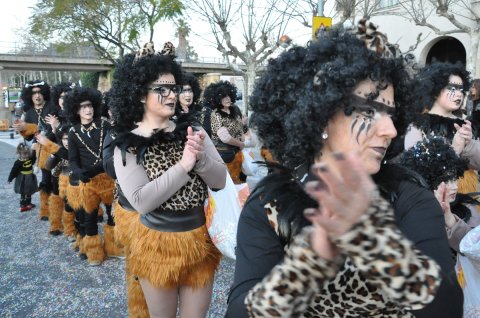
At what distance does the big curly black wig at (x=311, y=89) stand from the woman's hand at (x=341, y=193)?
452 mm

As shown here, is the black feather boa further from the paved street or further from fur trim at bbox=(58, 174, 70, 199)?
fur trim at bbox=(58, 174, 70, 199)

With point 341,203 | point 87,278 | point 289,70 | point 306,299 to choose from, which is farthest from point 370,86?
point 87,278

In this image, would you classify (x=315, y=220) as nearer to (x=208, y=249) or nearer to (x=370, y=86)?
(x=370, y=86)

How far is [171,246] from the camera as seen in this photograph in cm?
237

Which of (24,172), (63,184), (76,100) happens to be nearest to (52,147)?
(63,184)

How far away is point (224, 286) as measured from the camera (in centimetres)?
396

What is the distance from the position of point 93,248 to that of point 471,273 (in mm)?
3833

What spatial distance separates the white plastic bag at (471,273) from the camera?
193 cm

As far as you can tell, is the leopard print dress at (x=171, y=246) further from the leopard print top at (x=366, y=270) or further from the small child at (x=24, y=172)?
the small child at (x=24, y=172)

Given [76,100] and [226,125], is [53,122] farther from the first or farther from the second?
[226,125]

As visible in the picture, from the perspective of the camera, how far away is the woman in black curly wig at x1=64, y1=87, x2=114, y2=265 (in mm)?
4465

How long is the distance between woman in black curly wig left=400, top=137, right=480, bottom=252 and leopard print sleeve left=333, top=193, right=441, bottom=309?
1382 millimetres

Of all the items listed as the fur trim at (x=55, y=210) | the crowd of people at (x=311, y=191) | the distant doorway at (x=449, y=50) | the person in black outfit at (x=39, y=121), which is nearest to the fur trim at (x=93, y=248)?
the fur trim at (x=55, y=210)

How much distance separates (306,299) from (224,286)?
3180 millimetres
